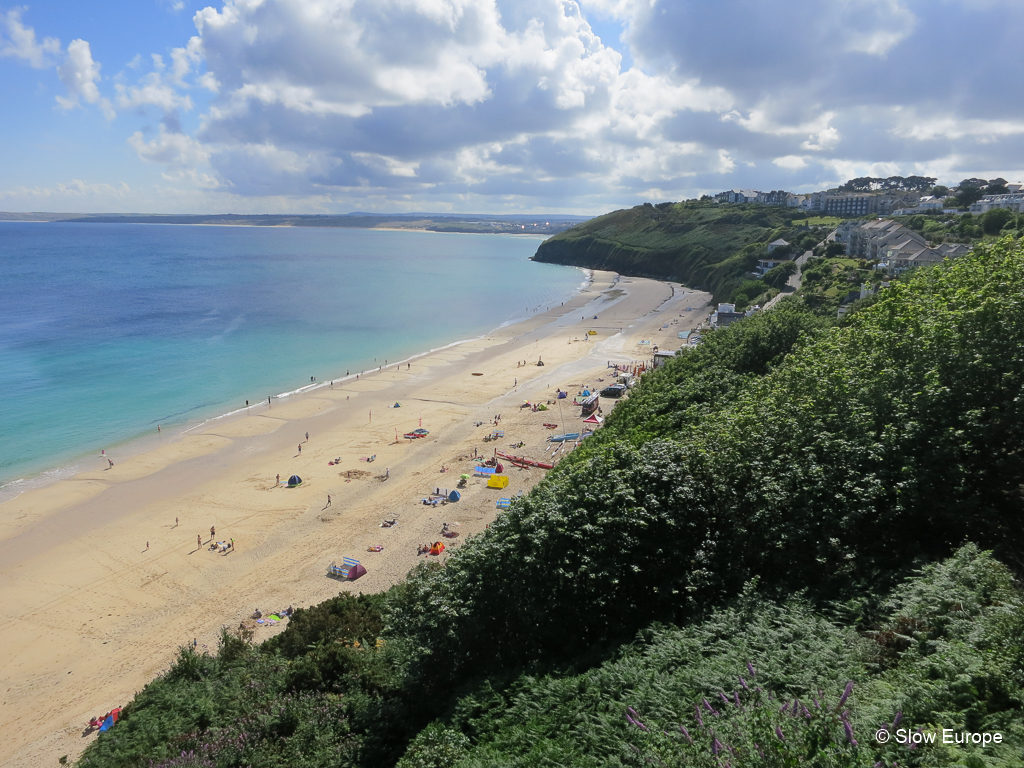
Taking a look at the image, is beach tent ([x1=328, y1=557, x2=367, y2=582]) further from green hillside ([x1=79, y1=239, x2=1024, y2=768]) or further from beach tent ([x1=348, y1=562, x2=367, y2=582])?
green hillside ([x1=79, y1=239, x2=1024, y2=768])

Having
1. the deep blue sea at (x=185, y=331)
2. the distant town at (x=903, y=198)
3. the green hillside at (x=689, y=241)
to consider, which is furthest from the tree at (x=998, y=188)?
the deep blue sea at (x=185, y=331)

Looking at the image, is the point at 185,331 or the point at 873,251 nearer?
the point at 185,331

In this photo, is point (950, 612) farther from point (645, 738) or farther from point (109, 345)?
point (109, 345)

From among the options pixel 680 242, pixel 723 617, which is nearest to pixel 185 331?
pixel 723 617

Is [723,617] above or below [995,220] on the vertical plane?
below

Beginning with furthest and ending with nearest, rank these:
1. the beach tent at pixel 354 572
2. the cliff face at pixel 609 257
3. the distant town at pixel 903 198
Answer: the cliff face at pixel 609 257 < the distant town at pixel 903 198 < the beach tent at pixel 354 572

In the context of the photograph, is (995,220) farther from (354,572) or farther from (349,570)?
(349,570)

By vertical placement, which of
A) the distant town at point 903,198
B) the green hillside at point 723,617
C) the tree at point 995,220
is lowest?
the green hillside at point 723,617

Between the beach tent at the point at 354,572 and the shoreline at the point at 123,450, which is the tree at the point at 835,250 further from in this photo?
the beach tent at the point at 354,572
